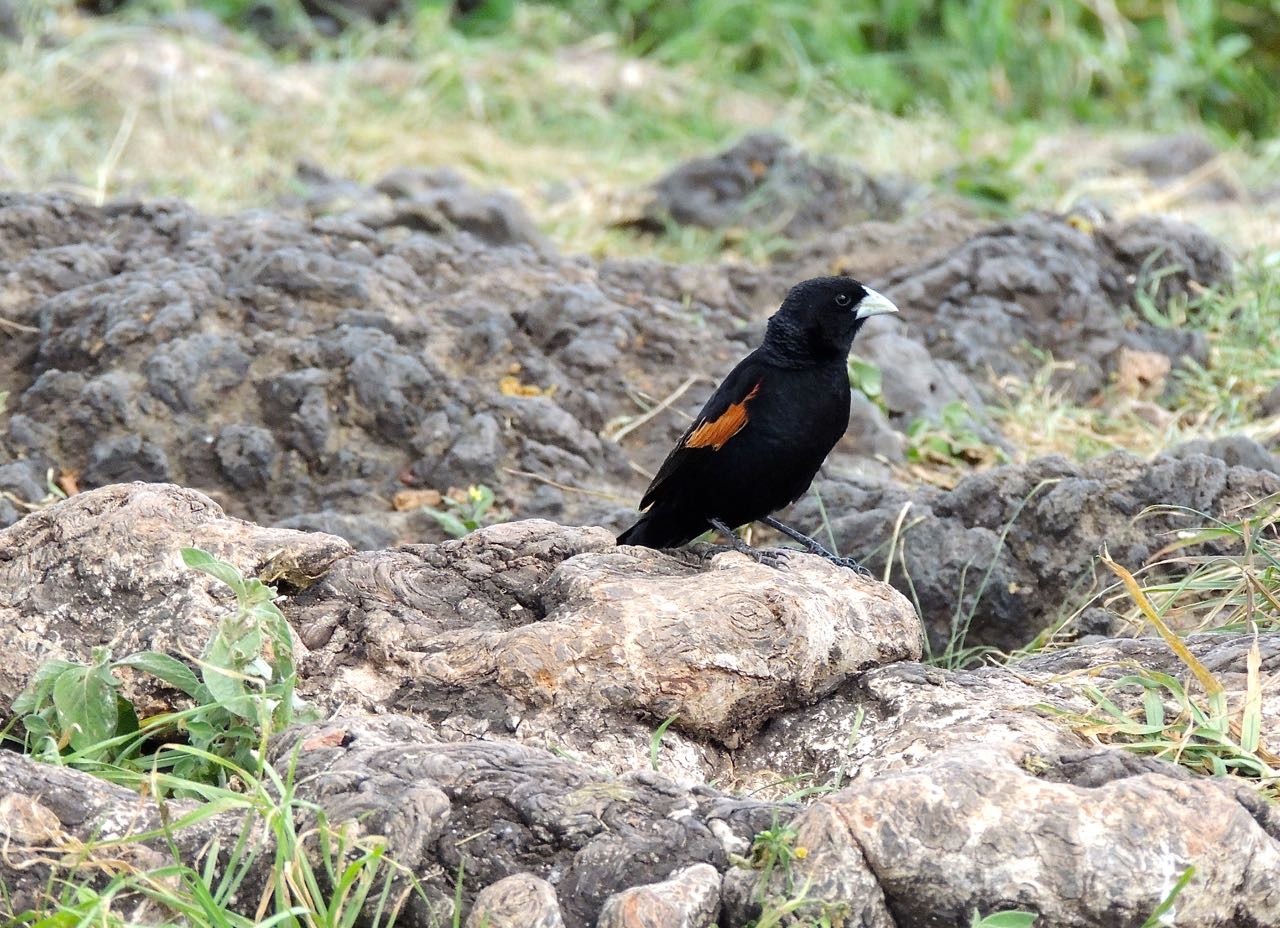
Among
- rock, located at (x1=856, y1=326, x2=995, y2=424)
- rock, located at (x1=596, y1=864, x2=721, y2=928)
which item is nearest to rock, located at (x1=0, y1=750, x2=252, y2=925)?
rock, located at (x1=596, y1=864, x2=721, y2=928)

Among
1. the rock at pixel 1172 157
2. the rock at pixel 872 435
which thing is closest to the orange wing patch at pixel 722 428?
the rock at pixel 872 435

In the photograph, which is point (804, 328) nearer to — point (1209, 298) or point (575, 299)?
point (575, 299)

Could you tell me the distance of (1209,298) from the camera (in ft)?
22.3

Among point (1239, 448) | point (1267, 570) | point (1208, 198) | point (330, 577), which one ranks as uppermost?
point (330, 577)

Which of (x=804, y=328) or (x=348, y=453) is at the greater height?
(x=804, y=328)

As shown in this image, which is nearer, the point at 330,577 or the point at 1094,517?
the point at 330,577

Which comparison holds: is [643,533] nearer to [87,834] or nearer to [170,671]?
[170,671]

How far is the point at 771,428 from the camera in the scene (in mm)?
4035

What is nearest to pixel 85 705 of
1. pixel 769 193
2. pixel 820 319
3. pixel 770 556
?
Result: pixel 770 556

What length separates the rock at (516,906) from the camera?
90.9 inches

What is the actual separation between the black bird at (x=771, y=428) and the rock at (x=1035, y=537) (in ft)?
1.08

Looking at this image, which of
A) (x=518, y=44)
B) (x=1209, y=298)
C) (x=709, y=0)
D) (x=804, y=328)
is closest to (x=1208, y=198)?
(x=1209, y=298)

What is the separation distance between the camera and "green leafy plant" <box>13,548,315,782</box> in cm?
270

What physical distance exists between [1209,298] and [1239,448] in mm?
2220
